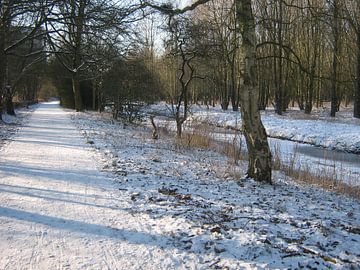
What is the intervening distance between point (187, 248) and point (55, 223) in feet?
5.96

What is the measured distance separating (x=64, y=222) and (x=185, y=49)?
1016cm

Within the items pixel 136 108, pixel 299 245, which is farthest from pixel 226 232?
pixel 136 108

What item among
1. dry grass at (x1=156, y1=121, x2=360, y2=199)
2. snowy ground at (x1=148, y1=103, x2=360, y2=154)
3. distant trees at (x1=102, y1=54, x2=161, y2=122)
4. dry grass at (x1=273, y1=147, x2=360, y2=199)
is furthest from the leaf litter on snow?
distant trees at (x1=102, y1=54, x2=161, y2=122)

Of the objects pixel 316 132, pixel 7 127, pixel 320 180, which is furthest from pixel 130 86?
pixel 320 180

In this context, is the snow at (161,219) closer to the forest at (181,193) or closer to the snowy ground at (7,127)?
the forest at (181,193)

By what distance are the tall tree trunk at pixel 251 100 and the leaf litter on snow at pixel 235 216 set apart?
430 millimetres

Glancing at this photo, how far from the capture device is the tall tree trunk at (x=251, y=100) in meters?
6.93

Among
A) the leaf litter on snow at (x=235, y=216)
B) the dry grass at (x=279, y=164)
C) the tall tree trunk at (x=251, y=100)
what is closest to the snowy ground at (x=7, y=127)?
the leaf litter on snow at (x=235, y=216)

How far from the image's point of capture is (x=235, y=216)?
4.94 meters

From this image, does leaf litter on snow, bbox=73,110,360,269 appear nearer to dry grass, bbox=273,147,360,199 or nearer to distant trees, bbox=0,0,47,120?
dry grass, bbox=273,147,360,199

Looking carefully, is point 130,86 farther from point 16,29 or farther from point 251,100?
point 251,100

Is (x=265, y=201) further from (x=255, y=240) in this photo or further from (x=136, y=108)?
(x=136, y=108)

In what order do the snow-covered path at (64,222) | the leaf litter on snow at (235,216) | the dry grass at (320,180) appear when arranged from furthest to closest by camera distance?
1. the dry grass at (320,180)
2. the leaf litter on snow at (235,216)
3. the snow-covered path at (64,222)

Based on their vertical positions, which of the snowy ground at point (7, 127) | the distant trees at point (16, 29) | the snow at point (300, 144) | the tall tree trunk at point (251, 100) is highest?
the distant trees at point (16, 29)
